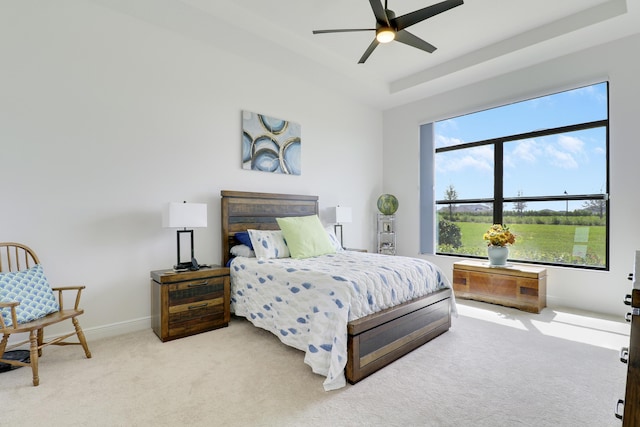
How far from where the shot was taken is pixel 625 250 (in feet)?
11.5

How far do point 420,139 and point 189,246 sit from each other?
4092mm

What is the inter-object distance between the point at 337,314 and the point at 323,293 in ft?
0.72

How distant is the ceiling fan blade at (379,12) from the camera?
7.97 ft

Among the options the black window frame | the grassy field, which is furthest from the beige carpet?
the black window frame

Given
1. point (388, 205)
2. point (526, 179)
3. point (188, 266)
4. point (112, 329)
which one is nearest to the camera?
point (112, 329)

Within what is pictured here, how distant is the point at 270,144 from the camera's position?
4227mm

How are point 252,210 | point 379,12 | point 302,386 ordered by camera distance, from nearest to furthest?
point 302,386
point 379,12
point 252,210

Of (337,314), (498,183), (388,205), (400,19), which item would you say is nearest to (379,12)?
(400,19)

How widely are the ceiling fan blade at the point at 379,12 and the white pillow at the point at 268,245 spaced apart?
2357mm

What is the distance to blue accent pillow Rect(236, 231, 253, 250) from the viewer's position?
3.64m

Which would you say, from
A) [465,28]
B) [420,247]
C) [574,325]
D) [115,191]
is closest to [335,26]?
[465,28]

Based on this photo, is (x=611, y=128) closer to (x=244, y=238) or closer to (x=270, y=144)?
(x=270, y=144)

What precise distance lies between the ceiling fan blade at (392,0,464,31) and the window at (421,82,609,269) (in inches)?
101

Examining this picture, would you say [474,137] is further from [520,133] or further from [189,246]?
[189,246]
